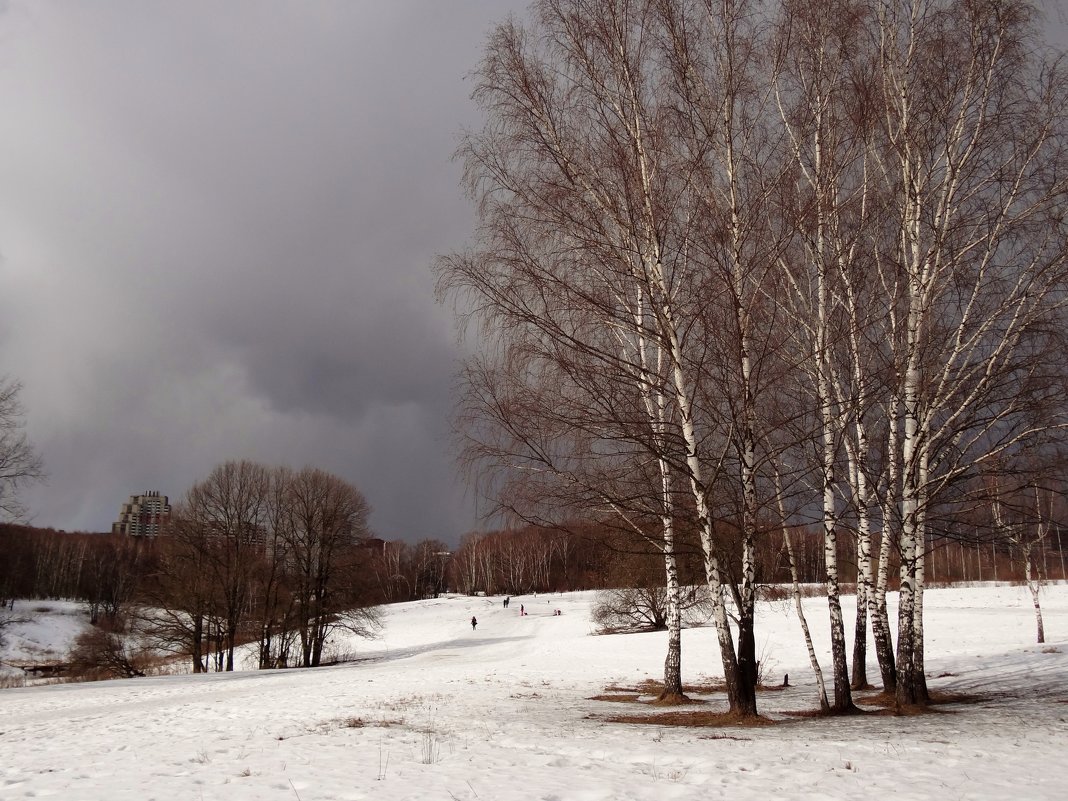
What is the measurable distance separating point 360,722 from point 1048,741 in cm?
925

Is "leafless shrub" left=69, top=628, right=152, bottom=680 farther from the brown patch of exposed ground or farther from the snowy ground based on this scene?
the brown patch of exposed ground

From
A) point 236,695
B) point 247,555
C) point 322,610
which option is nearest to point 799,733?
point 236,695

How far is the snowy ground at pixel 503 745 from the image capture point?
247 inches

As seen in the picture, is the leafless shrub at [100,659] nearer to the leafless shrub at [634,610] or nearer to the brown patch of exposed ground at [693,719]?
the leafless shrub at [634,610]

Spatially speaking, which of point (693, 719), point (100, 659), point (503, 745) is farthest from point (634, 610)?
point (503, 745)

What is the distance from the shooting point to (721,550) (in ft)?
33.2

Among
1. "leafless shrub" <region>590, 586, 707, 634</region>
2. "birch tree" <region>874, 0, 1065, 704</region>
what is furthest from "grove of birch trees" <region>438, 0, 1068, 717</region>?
"leafless shrub" <region>590, 586, 707, 634</region>

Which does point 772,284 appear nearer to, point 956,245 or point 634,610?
point 956,245

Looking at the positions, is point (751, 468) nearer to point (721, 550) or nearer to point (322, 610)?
point (721, 550)

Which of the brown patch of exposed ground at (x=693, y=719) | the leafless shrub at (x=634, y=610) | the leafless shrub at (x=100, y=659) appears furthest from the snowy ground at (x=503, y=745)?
the leafless shrub at (x=634, y=610)

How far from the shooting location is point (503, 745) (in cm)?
863

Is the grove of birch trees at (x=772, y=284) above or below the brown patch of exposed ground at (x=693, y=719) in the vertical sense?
above

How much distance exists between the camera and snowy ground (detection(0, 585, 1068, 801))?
6277 mm

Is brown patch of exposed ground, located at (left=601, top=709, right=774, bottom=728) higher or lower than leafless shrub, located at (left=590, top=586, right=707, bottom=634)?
higher
